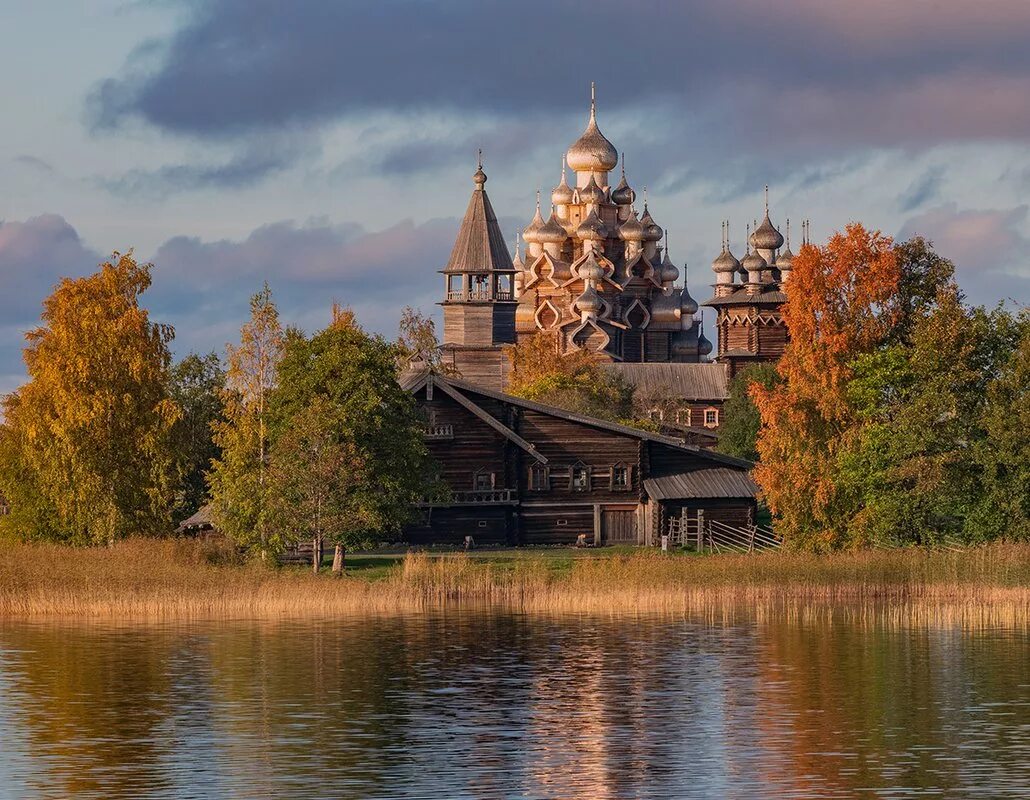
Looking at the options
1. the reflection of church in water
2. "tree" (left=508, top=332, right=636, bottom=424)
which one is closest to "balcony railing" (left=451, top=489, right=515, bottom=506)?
"tree" (left=508, top=332, right=636, bottom=424)

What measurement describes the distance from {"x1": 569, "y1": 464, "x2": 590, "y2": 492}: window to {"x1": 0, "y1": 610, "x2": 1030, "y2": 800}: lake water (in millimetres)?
27331

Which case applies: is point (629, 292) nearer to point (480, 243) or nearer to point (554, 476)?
point (480, 243)

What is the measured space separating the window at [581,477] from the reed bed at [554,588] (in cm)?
2274

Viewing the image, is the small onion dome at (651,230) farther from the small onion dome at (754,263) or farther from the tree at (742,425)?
the tree at (742,425)

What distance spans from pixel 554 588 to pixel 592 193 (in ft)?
303

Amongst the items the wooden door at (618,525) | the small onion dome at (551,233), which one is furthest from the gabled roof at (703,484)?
the small onion dome at (551,233)

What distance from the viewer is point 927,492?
5841cm

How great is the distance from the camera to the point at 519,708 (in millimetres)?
34969

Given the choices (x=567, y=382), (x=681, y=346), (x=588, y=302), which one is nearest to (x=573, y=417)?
(x=567, y=382)

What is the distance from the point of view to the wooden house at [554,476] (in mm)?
75062

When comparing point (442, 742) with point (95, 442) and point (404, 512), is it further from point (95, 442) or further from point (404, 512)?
point (95, 442)

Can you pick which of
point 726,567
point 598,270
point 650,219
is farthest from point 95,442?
point 650,219

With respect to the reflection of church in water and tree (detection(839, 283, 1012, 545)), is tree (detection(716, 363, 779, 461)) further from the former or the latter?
tree (detection(839, 283, 1012, 545))

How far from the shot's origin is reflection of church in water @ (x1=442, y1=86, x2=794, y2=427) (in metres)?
136
